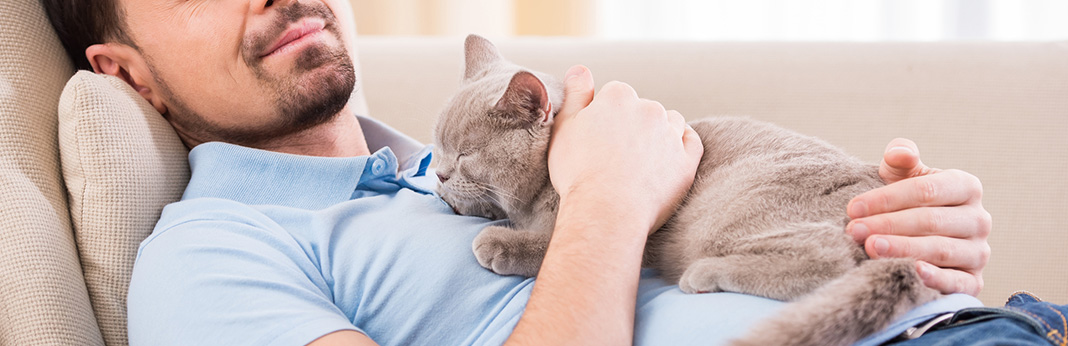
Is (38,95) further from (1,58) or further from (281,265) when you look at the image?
(281,265)

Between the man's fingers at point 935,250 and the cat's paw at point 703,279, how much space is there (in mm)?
184

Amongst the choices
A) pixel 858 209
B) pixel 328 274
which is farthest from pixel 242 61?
pixel 858 209

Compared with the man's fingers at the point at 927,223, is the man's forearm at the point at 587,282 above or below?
below

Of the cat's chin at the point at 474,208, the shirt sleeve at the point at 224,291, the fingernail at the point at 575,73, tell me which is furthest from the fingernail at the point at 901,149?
the shirt sleeve at the point at 224,291

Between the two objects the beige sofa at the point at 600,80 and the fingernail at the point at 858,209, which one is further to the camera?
the beige sofa at the point at 600,80

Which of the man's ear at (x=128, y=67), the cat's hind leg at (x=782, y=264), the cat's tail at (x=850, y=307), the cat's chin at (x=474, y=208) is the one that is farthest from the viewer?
the man's ear at (x=128, y=67)

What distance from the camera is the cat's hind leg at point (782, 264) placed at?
0.85 metres

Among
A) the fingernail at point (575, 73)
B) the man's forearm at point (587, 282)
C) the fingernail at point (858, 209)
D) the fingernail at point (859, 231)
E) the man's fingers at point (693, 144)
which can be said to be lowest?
the man's forearm at point (587, 282)

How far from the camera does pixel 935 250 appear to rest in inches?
36.2

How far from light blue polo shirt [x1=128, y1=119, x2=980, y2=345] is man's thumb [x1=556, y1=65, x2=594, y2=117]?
24cm

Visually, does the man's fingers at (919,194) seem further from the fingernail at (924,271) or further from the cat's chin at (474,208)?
the cat's chin at (474,208)

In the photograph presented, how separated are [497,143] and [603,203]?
235mm

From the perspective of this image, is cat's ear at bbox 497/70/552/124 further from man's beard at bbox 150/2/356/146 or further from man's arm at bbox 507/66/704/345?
man's beard at bbox 150/2/356/146

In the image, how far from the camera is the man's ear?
1299 mm
